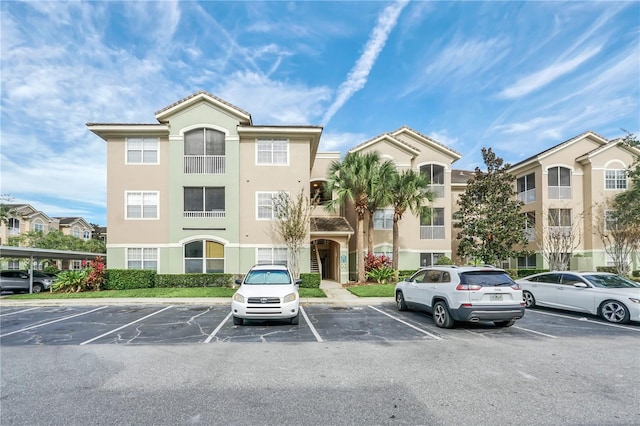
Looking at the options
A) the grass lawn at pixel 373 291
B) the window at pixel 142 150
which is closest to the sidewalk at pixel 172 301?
the grass lawn at pixel 373 291

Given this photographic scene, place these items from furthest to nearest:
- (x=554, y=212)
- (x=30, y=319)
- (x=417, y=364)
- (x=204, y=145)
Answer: (x=554, y=212) < (x=204, y=145) < (x=30, y=319) < (x=417, y=364)

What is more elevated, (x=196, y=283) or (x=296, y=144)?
(x=296, y=144)

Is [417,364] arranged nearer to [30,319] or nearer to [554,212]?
[30,319]

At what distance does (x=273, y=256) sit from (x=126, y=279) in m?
7.86

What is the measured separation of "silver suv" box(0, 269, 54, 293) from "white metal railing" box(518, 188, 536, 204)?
35.6 metres

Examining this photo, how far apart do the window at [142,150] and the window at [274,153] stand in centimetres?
603

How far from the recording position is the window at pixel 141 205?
20.7 metres

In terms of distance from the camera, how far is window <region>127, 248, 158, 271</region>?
20500 millimetres

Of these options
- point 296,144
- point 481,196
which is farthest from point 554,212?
point 296,144

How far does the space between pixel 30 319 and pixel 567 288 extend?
18.1 metres

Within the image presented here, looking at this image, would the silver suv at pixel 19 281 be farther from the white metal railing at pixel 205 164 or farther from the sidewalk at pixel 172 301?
the white metal railing at pixel 205 164

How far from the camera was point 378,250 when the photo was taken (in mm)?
24891

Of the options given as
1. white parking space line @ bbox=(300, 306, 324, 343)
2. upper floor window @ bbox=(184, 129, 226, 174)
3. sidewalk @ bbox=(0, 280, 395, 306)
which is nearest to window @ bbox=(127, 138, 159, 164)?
upper floor window @ bbox=(184, 129, 226, 174)

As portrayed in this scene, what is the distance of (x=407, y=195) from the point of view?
22234mm
